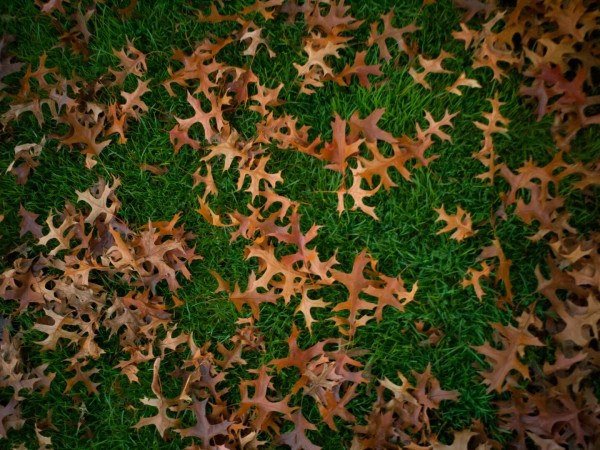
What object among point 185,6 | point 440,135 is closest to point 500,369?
point 440,135

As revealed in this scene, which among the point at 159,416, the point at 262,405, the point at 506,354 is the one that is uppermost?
the point at 506,354

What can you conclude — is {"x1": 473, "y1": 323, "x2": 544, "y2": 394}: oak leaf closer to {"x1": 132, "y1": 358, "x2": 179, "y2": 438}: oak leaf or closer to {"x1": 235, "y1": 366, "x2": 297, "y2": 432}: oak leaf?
{"x1": 235, "y1": 366, "x2": 297, "y2": 432}: oak leaf

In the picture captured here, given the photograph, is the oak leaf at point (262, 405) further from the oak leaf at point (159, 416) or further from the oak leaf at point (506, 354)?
the oak leaf at point (506, 354)

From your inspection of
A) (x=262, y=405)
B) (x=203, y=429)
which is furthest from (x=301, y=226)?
(x=203, y=429)

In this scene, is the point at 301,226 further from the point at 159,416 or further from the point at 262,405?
the point at 159,416

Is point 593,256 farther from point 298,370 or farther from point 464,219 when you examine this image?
point 298,370

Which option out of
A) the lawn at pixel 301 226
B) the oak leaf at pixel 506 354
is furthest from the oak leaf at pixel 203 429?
the oak leaf at pixel 506 354

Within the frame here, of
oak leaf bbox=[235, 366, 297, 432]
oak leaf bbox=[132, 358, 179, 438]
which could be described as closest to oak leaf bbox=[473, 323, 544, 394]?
oak leaf bbox=[235, 366, 297, 432]

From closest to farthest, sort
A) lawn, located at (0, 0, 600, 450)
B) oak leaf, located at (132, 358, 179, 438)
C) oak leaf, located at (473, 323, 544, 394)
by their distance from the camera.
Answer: oak leaf, located at (473, 323, 544, 394), lawn, located at (0, 0, 600, 450), oak leaf, located at (132, 358, 179, 438)
